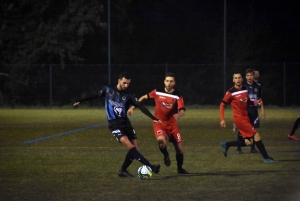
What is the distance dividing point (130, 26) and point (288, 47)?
933 cm

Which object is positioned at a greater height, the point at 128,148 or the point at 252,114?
the point at 252,114

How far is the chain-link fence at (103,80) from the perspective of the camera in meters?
34.9

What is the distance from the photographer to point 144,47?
3784 cm

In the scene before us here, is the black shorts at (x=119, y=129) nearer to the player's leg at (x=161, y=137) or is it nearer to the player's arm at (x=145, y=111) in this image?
the player's arm at (x=145, y=111)

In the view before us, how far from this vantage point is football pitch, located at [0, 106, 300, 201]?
830 centimetres

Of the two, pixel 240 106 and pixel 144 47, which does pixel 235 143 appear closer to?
pixel 240 106

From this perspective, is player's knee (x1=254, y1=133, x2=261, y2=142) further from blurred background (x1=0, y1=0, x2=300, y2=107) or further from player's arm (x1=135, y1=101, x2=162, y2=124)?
blurred background (x1=0, y1=0, x2=300, y2=107)

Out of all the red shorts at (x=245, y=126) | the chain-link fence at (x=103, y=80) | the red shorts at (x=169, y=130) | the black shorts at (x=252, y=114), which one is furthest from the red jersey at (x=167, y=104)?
the chain-link fence at (x=103, y=80)

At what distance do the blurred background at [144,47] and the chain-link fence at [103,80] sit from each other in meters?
0.05

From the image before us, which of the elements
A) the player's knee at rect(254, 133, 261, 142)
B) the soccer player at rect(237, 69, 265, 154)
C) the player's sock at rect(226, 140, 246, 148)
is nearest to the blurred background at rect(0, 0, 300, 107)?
the soccer player at rect(237, 69, 265, 154)

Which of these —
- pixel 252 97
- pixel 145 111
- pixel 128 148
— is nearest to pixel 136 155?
pixel 128 148

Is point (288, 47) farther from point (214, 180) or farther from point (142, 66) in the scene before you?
point (214, 180)

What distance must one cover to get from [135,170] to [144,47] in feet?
90.3

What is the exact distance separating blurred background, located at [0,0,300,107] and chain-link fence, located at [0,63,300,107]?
0.05 metres
